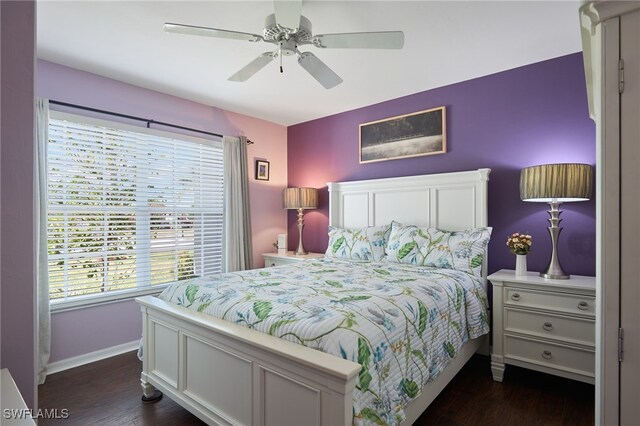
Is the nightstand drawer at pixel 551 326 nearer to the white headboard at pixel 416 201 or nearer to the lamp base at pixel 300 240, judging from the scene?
the white headboard at pixel 416 201

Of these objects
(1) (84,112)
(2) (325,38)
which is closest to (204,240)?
(1) (84,112)

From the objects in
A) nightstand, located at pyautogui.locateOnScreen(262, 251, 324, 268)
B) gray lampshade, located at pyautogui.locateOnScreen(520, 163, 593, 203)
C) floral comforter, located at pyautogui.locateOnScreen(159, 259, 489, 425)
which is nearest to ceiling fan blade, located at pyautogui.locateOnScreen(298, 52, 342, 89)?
floral comforter, located at pyautogui.locateOnScreen(159, 259, 489, 425)

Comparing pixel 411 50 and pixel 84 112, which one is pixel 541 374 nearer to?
pixel 411 50

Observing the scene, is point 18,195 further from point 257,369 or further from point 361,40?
point 361,40

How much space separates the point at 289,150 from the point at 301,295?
316 centimetres

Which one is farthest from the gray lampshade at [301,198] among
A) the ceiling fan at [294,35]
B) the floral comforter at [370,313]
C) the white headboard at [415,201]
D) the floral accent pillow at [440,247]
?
the ceiling fan at [294,35]

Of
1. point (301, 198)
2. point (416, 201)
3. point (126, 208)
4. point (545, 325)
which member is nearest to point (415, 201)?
point (416, 201)

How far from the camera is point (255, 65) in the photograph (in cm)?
224

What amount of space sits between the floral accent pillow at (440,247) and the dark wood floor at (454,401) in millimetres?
844

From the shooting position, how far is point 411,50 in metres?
2.60

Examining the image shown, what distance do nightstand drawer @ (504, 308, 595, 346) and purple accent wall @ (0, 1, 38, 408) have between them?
2736 millimetres

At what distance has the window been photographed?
285cm

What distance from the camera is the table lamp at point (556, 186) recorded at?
2371 millimetres

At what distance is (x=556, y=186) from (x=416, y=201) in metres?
1.27
